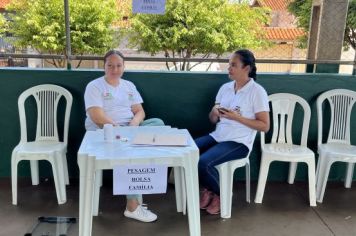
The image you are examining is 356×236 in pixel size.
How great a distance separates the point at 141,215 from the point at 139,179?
743 millimetres

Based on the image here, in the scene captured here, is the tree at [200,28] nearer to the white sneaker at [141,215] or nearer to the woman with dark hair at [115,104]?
the woman with dark hair at [115,104]

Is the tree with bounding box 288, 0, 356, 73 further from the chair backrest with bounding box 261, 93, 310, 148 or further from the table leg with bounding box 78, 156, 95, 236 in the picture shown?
the table leg with bounding box 78, 156, 95, 236

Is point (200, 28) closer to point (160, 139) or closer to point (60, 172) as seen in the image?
point (60, 172)

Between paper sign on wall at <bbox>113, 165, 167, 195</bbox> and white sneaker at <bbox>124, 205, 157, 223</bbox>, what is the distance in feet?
2.28

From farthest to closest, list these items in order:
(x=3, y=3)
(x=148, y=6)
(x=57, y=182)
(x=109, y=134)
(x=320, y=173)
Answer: (x=3, y=3) → (x=148, y=6) → (x=320, y=173) → (x=57, y=182) → (x=109, y=134)

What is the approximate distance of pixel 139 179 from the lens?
1.81 metres

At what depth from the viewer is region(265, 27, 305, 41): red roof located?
24.2 ft

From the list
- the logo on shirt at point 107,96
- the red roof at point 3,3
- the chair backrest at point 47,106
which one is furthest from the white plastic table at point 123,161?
the red roof at point 3,3

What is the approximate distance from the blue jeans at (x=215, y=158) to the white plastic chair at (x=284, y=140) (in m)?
0.30

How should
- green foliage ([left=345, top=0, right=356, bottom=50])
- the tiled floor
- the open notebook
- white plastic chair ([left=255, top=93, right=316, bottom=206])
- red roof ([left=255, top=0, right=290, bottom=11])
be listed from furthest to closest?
red roof ([left=255, top=0, right=290, bottom=11]) < green foliage ([left=345, top=0, right=356, bottom=50]) < white plastic chair ([left=255, top=93, right=316, bottom=206]) < the tiled floor < the open notebook

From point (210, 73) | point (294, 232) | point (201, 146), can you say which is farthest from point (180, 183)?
point (210, 73)

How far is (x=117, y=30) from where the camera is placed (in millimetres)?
8531

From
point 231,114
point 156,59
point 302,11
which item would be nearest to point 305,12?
point 302,11

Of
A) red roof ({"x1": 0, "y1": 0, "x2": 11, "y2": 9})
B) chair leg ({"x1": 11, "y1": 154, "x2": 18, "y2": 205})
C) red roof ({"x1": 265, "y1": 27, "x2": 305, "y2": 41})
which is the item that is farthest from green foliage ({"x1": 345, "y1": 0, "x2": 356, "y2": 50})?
red roof ({"x1": 0, "y1": 0, "x2": 11, "y2": 9})
